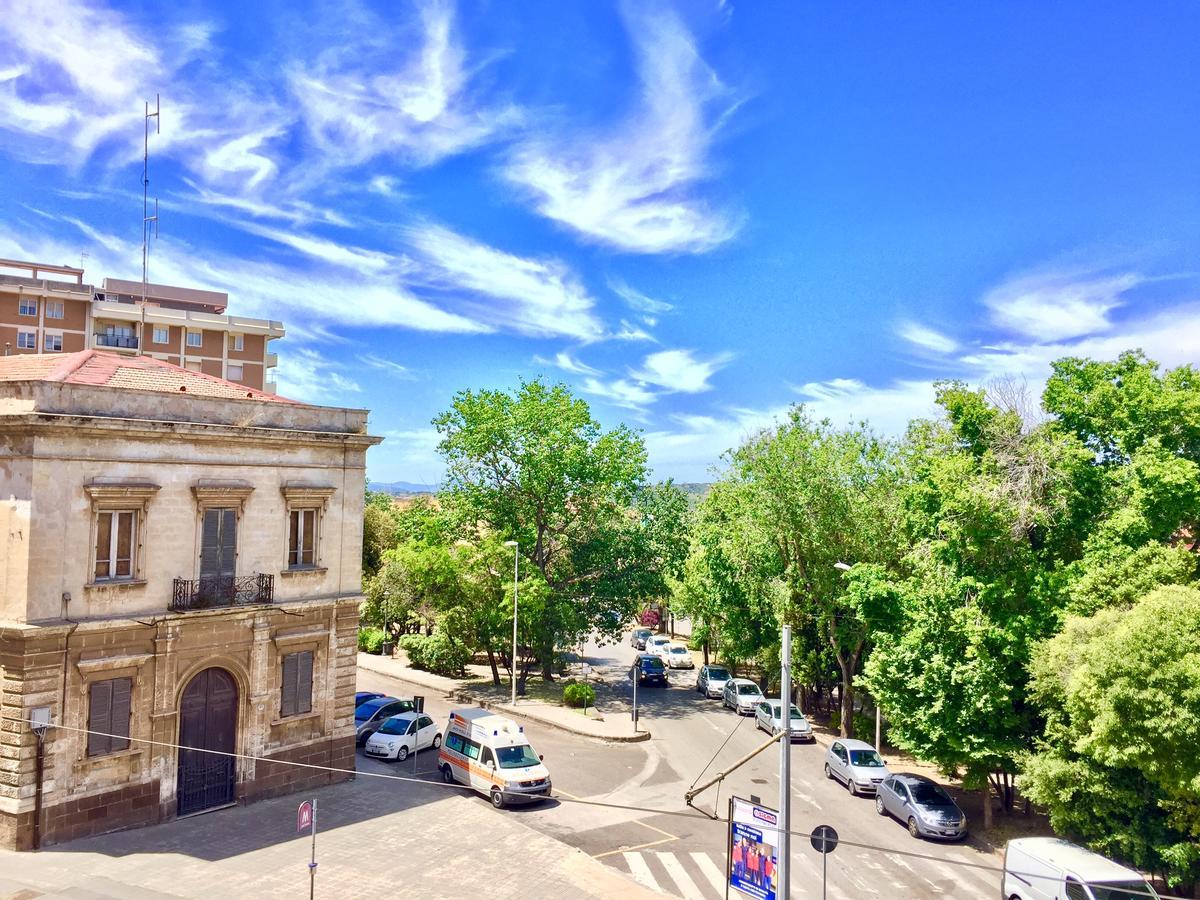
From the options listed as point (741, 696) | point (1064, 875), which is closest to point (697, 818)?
point (1064, 875)

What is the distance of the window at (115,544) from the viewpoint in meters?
20.2

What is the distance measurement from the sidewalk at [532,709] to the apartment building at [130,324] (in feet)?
137

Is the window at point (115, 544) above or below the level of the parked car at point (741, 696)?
above

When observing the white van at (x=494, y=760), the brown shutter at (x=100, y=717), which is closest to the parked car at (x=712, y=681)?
the white van at (x=494, y=760)

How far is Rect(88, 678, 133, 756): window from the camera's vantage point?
19.9 metres

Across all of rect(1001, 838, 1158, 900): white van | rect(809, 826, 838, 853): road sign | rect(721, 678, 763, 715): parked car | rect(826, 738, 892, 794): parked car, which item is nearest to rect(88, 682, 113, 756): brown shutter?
rect(809, 826, 838, 853): road sign

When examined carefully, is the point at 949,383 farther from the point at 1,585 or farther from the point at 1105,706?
the point at 1,585

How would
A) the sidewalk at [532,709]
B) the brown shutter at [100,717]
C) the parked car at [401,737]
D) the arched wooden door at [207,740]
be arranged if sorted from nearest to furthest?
1. the brown shutter at [100,717]
2. the arched wooden door at [207,740]
3. the parked car at [401,737]
4. the sidewalk at [532,709]

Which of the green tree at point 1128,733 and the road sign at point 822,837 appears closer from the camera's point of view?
the road sign at point 822,837

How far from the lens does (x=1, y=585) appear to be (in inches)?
755

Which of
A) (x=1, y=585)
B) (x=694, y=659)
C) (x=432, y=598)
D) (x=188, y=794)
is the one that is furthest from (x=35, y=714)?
(x=694, y=659)

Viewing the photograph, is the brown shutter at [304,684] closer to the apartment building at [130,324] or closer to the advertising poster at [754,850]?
the advertising poster at [754,850]

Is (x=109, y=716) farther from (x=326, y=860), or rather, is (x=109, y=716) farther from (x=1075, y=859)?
(x=1075, y=859)

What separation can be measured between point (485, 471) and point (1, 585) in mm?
24100
